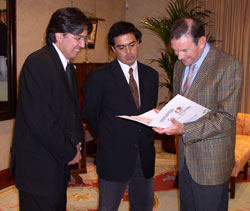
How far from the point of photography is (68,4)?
4930mm

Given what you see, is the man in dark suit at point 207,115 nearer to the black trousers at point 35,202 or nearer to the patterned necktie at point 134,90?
the patterned necktie at point 134,90

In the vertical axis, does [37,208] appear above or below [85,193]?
above

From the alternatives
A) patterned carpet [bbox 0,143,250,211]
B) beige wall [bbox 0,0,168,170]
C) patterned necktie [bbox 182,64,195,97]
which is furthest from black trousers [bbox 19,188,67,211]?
beige wall [bbox 0,0,168,170]

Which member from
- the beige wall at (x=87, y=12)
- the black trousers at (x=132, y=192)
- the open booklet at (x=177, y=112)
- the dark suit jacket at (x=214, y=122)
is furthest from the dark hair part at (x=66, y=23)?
the beige wall at (x=87, y=12)

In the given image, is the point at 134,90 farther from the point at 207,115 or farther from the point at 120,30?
the point at 207,115

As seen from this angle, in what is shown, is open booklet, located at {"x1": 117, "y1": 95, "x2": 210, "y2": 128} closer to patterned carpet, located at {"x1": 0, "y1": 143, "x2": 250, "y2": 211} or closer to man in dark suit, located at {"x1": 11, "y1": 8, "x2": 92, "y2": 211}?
man in dark suit, located at {"x1": 11, "y1": 8, "x2": 92, "y2": 211}

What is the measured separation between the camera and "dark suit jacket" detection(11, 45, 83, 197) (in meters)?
1.76

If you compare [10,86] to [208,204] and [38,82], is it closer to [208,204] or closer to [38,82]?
[38,82]

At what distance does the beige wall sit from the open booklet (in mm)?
2801

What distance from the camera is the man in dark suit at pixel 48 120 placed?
177 centimetres

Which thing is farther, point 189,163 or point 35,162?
A: point 189,163

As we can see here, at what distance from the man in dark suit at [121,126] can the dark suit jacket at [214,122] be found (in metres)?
0.45

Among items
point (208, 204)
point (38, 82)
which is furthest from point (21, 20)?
point (208, 204)

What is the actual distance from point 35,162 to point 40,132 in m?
0.19
